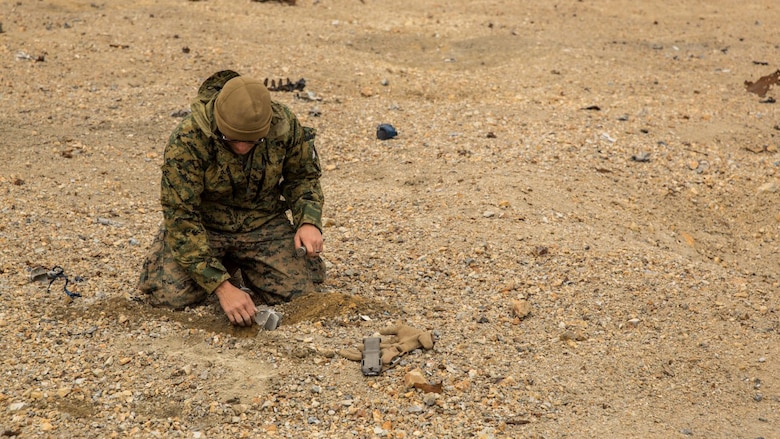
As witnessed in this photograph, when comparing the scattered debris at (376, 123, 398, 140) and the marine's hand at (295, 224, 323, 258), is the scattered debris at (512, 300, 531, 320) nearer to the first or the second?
the marine's hand at (295, 224, 323, 258)

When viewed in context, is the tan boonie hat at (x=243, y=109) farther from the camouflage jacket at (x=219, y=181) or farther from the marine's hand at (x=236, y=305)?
the marine's hand at (x=236, y=305)

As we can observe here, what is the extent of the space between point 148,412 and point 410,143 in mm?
3471

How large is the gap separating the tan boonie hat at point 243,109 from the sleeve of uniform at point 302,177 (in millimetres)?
377

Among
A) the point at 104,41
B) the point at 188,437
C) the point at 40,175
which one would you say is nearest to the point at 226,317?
the point at 188,437

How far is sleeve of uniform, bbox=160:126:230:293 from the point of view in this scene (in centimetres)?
363

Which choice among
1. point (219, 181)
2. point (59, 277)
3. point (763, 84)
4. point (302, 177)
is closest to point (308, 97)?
point (302, 177)

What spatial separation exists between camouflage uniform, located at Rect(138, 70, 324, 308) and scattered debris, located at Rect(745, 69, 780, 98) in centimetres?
525

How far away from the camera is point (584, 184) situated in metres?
5.62

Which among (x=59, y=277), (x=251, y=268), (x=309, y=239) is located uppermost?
(x=309, y=239)

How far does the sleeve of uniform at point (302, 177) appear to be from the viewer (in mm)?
3906

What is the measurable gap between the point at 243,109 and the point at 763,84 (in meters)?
6.00

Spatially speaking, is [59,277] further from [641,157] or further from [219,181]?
[641,157]

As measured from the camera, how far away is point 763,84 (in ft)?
25.7

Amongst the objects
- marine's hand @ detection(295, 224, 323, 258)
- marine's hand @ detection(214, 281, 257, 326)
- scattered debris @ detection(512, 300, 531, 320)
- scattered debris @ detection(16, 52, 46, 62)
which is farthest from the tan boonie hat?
scattered debris @ detection(16, 52, 46, 62)
